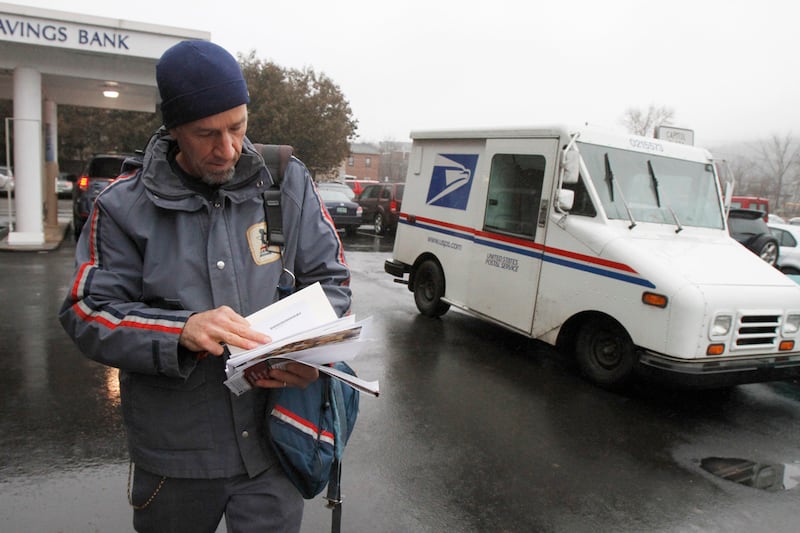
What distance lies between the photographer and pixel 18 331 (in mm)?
6465

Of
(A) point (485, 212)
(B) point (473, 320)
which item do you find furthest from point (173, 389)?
(B) point (473, 320)

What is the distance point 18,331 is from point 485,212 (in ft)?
17.9

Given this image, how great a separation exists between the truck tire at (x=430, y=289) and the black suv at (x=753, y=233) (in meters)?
6.20

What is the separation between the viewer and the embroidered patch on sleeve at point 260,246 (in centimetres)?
168

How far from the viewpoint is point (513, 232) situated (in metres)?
6.61

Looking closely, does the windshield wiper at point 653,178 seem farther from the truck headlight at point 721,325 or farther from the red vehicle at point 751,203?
the red vehicle at point 751,203

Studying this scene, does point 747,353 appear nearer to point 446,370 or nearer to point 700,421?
point 700,421

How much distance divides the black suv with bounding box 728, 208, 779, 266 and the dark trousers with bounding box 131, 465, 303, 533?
36.5 ft

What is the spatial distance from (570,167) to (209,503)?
4.90 meters

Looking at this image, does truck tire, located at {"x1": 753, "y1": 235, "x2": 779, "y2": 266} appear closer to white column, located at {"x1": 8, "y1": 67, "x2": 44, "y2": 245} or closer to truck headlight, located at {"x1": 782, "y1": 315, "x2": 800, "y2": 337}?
truck headlight, located at {"x1": 782, "y1": 315, "x2": 800, "y2": 337}

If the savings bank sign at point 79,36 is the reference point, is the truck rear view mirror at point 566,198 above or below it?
below

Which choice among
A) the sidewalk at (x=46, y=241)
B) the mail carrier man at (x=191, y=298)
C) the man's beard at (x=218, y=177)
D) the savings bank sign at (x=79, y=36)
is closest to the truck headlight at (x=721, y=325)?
the mail carrier man at (x=191, y=298)

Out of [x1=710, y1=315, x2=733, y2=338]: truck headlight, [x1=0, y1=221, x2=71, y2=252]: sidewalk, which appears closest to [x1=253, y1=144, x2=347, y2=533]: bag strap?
[x1=710, y1=315, x2=733, y2=338]: truck headlight

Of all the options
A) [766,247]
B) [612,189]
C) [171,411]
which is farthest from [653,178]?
[766,247]
